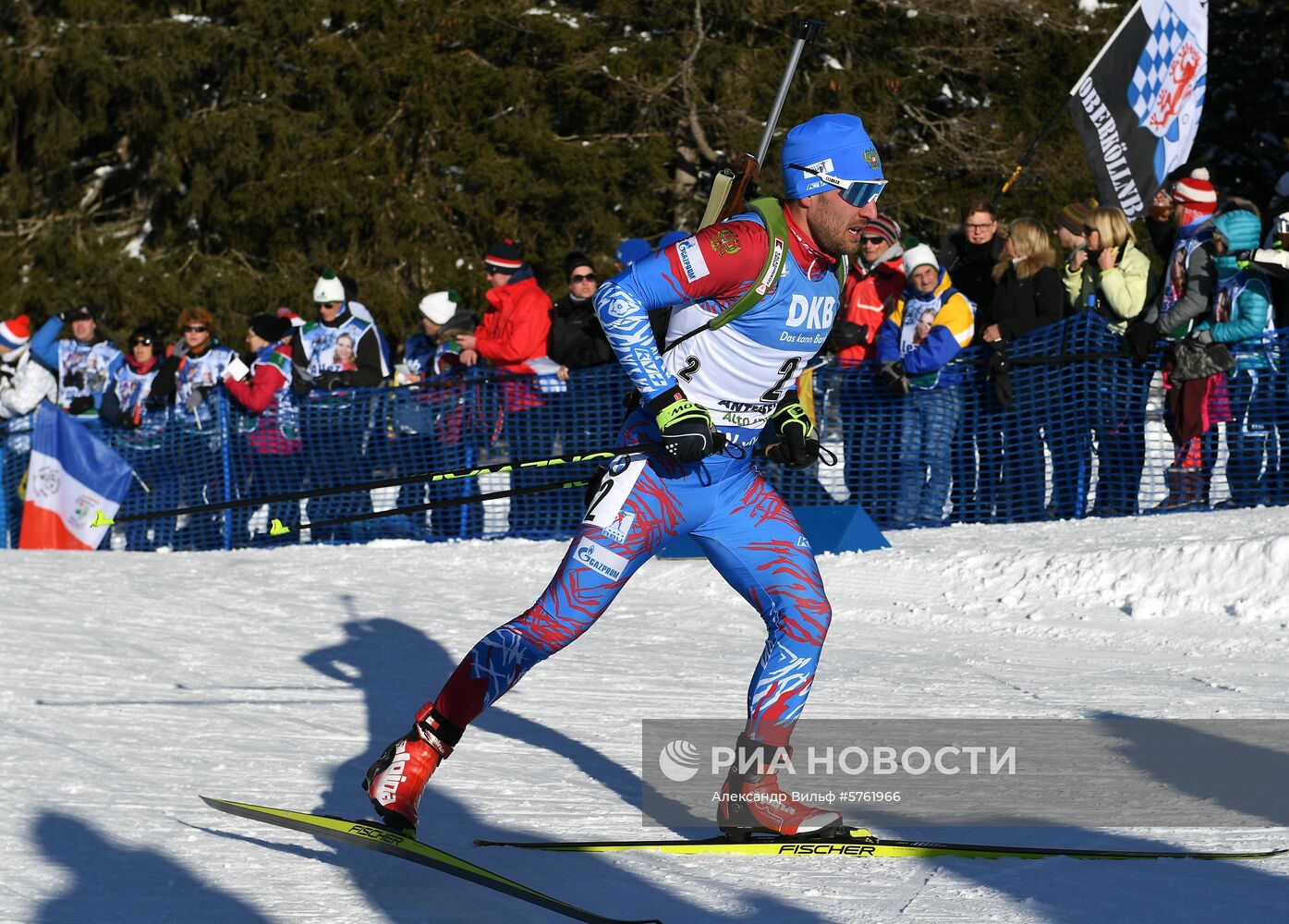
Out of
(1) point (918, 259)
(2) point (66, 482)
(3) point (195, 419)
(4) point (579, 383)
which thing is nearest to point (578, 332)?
(4) point (579, 383)

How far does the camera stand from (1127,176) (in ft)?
32.9

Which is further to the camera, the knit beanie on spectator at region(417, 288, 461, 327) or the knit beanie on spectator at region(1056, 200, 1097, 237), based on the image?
the knit beanie on spectator at region(417, 288, 461, 327)

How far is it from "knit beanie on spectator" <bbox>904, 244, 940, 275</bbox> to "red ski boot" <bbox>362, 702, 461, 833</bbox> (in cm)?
584

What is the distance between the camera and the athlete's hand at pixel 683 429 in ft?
14.4

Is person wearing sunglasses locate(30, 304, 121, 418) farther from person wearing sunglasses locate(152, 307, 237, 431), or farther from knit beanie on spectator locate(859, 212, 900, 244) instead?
knit beanie on spectator locate(859, 212, 900, 244)

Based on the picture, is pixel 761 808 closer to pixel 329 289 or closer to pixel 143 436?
pixel 329 289

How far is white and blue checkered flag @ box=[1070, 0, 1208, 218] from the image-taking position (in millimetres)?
10039

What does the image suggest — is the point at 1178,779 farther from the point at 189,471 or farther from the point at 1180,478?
the point at 189,471

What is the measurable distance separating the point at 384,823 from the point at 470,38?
60.0 ft

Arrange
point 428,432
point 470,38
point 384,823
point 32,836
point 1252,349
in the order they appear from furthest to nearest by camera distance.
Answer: point 470,38
point 428,432
point 1252,349
point 32,836
point 384,823

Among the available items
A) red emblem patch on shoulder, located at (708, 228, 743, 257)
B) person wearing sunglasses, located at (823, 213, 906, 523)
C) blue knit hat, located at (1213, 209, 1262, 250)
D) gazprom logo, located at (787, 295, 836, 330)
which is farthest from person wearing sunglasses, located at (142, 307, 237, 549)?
red emblem patch on shoulder, located at (708, 228, 743, 257)

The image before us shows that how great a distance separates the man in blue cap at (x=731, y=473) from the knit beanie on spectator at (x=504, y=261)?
6583 millimetres

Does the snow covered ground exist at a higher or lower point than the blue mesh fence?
lower

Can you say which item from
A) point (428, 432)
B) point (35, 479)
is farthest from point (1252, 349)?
point (35, 479)
